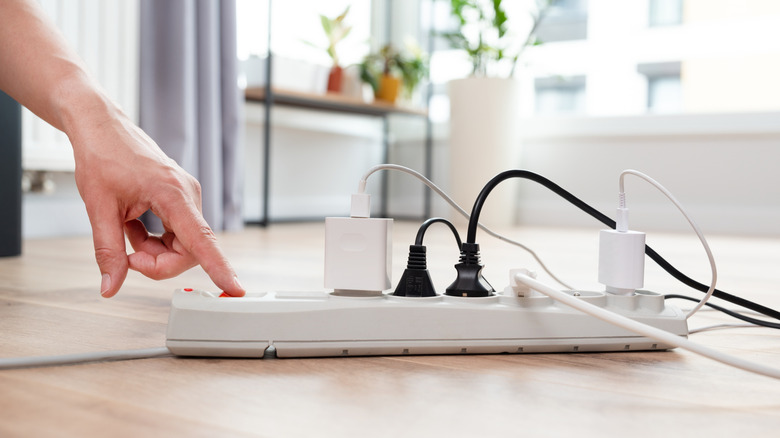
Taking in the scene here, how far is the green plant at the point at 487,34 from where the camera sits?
3.11 metres

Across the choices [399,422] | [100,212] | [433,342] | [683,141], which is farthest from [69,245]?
[683,141]

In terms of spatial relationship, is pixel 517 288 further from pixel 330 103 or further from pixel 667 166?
pixel 667 166

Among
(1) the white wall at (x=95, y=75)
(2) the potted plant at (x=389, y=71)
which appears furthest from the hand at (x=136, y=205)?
(2) the potted plant at (x=389, y=71)

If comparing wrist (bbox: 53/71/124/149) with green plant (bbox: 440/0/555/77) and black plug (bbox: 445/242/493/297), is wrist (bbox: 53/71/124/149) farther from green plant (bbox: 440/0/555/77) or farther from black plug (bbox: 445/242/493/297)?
green plant (bbox: 440/0/555/77)

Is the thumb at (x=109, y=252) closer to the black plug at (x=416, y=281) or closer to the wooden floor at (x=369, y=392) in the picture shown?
the wooden floor at (x=369, y=392)

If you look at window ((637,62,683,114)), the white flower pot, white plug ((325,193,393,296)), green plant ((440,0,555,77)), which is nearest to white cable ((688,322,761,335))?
white plug ((325,193,393,296))

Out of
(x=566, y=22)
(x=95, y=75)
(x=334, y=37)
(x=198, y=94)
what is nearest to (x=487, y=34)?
(x=566, y=22)

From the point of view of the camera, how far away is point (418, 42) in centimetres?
387

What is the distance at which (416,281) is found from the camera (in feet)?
2.04

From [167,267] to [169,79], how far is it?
176 cm

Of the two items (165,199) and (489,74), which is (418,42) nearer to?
(489,74)

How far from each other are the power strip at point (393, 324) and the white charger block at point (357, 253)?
2cm

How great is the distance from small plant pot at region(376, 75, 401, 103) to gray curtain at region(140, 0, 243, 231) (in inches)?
37.2

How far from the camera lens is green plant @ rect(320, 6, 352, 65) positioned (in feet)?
9.87
